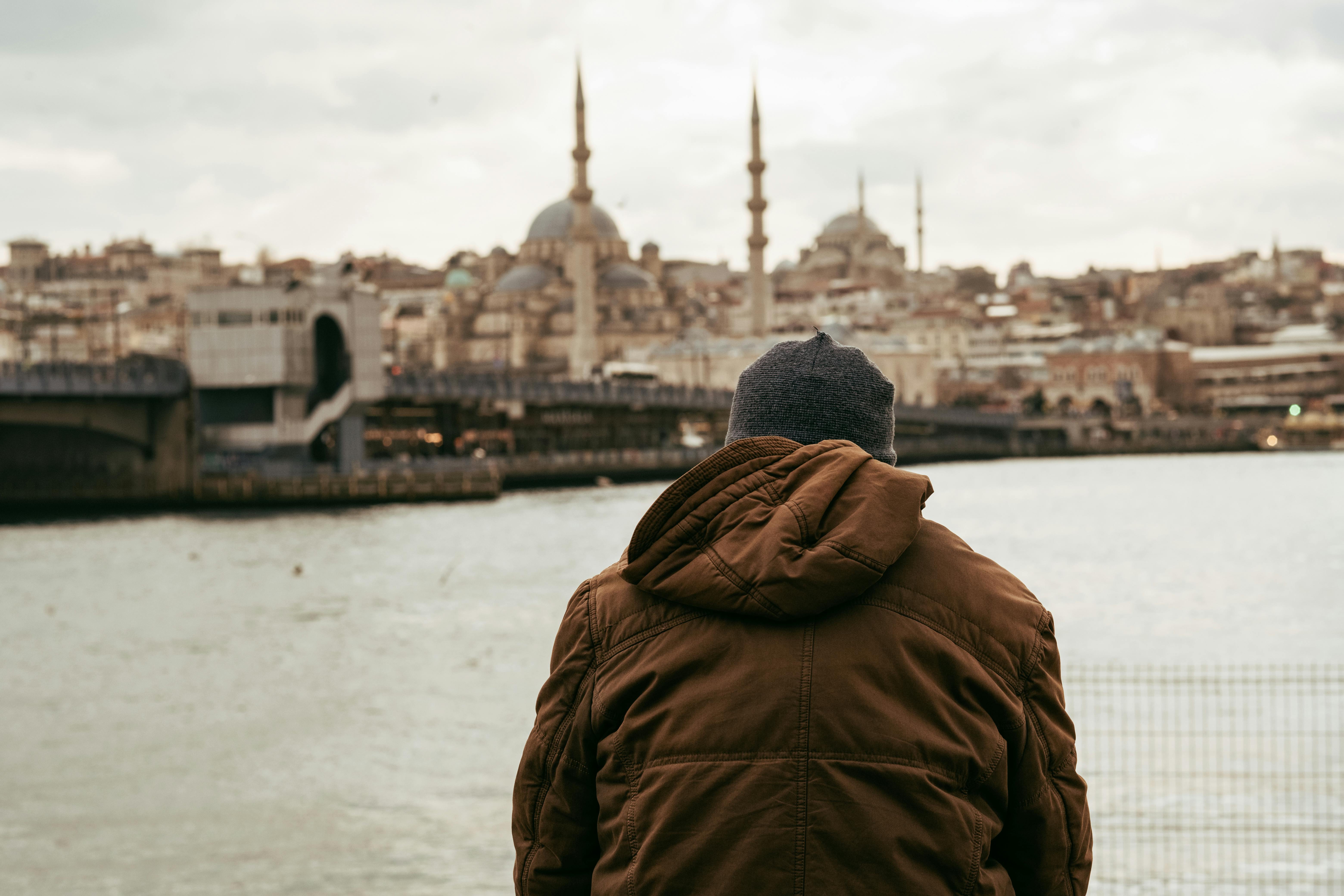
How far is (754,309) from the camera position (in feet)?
200

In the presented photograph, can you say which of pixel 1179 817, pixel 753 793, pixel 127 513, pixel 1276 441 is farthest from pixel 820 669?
pixel 1276 441

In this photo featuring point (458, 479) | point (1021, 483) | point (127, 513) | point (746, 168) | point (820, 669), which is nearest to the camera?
point (820, 669)

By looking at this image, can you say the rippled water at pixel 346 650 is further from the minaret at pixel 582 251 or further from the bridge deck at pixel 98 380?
the minaret at pixel 582 251

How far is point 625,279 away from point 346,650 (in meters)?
66.8

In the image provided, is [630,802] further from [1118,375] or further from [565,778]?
[1118,375]

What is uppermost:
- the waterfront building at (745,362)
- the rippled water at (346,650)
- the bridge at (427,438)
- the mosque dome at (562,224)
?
the mosque dome at (562,224)

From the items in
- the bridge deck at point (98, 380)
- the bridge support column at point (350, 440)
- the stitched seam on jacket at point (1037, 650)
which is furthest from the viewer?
the bridge support column at point (350, 440)

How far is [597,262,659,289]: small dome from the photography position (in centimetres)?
8138

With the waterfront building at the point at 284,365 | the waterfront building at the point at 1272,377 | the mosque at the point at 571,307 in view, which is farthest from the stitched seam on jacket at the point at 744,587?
the waterfront building at the point at 1272,377

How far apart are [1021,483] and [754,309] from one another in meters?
18.4

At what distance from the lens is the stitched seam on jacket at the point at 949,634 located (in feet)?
4.18

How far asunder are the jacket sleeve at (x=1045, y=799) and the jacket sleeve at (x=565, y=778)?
1.22ft

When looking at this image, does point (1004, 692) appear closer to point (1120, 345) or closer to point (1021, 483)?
point (1021, 483)

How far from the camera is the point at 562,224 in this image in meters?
86.2
